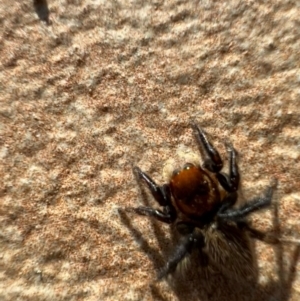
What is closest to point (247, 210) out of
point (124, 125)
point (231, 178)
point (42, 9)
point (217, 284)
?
point (231, 178)

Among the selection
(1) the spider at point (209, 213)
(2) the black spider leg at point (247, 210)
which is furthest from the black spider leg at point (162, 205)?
(2) the black spider leg at point (247, 210)

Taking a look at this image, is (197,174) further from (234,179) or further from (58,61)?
(58,61)

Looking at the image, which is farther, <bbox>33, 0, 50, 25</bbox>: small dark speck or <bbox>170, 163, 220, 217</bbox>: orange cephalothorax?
<bbox>33, 0, 50, 25</bbox>: small dark speck

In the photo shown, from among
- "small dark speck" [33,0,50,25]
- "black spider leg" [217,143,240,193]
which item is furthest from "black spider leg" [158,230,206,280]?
"small dark speck" [33,0,50,25]

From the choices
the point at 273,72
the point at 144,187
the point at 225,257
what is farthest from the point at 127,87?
the point at 225,257

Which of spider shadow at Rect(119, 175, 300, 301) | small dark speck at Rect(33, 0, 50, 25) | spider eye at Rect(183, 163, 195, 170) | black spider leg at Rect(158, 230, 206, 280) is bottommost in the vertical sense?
spider shadow at Rect(119, 175, 300, 301)

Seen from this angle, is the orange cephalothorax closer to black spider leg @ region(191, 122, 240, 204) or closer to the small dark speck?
black spider leg @ region(191, 122, 240, 204)
